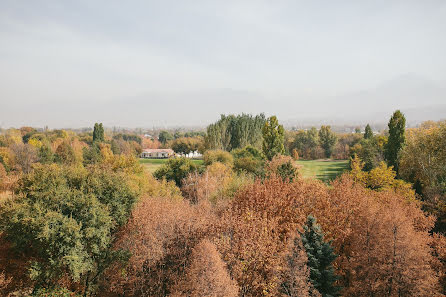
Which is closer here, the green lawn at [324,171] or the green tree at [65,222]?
the green tree at [65,222]

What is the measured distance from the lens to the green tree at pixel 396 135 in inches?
1361

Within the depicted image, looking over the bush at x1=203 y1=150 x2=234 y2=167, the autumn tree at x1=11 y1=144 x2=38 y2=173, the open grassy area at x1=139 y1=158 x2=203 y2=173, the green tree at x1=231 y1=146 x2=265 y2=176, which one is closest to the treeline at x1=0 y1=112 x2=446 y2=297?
the green tree at x1=231 y1=146 x2=265 y2=176

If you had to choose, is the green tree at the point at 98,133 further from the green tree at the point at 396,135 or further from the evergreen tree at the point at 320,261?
the evergreen tree at the point at 320,261

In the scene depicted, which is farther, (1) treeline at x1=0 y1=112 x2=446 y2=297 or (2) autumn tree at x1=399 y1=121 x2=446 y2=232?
(2) autumn tree at x1=399 y1=121 x2=446 y2=232

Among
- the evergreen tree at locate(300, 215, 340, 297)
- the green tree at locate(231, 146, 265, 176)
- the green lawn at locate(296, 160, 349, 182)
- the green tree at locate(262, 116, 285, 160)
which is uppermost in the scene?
the green tree at locate(262, 116, 285, 160)

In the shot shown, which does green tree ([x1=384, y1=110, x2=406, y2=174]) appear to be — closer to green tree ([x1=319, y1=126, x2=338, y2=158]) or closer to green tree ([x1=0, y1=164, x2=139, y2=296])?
green tree ([x1=0, y1=164, x2=139, y2=296])

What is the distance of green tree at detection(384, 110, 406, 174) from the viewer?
113 ft

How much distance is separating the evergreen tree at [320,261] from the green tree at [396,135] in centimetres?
2712

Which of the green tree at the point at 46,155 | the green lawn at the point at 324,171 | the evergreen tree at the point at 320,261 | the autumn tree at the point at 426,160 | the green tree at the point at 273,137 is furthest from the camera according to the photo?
the green lawn at the point at 324,171

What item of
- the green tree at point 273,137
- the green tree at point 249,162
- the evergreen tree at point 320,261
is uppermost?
the green tree at point 273,137

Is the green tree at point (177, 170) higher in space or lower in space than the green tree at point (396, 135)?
lower

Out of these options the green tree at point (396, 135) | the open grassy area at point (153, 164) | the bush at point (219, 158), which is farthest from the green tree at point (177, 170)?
the green tree at point (396, 135)

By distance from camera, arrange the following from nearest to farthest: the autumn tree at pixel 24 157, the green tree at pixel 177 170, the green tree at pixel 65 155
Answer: the green tree at pixel 177 170, the autumn tree at pixel 24 157, the green tree at pixel 65 155

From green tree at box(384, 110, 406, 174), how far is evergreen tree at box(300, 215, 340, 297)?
1068 inches
